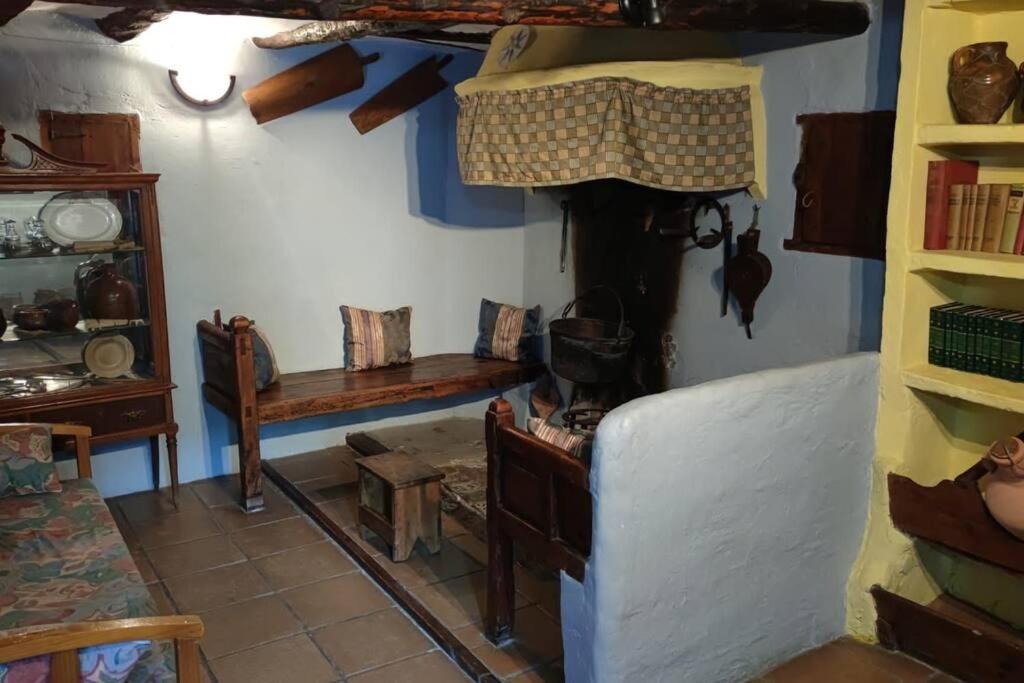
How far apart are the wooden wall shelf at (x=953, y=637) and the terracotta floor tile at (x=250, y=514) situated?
279 cm

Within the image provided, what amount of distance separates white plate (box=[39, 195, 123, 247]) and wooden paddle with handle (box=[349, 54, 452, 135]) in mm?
1516

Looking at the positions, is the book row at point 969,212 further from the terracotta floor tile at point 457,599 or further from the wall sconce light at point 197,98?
the wall sconce light at point 197,98

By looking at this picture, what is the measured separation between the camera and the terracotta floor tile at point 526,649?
301 cm

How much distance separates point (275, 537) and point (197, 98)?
2303 millimetres

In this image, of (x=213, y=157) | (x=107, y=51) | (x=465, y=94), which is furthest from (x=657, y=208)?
(x=107, y=51)

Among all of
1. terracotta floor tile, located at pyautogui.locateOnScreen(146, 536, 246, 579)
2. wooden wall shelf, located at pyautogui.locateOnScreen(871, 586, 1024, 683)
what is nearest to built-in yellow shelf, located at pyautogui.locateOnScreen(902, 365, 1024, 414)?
wooden wall shelf, located at pyautogui.locateOnScreen(871, 586, 1024, 683)

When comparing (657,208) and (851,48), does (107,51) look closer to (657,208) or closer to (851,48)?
(657,208)

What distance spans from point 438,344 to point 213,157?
1799 mm

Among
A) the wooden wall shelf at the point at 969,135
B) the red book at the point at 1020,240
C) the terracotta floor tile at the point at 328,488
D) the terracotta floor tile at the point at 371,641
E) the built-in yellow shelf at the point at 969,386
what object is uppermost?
the wooden wall shelf at the point at 969,135

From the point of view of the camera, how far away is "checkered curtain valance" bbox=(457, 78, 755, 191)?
3.57 meters

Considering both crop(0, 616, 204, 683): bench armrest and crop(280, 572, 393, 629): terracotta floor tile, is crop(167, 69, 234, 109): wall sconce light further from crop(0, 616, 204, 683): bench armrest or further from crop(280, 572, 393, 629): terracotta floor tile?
crop(0, 616, 204, 683): bench armrest

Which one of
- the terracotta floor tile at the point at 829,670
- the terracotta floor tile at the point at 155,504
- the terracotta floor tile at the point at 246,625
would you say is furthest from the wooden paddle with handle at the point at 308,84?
the terracotta floor tile at the point at 829,670

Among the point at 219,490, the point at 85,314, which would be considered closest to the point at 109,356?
the point at 85,314

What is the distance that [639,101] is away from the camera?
11.6 feet
